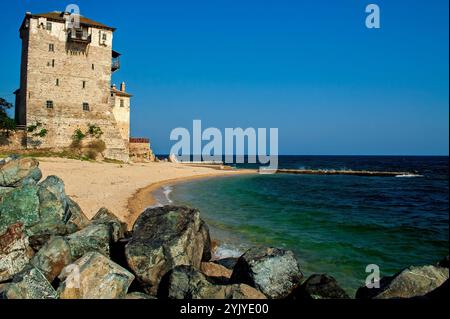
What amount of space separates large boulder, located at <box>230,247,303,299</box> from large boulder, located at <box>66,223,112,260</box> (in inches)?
135

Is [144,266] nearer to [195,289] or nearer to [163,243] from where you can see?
[163,243]

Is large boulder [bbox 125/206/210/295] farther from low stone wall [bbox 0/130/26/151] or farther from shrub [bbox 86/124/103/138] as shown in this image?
shrub [bbox 86/124/103/138]

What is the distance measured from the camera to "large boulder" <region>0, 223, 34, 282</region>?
7.99 meters

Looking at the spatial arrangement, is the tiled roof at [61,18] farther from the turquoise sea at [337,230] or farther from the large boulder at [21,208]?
the large boulder at [21,208]

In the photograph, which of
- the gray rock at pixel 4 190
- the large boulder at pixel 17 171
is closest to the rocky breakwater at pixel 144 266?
the gray rock at pixel 4 190

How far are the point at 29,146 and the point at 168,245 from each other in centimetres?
3641

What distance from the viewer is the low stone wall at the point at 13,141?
3691 cm

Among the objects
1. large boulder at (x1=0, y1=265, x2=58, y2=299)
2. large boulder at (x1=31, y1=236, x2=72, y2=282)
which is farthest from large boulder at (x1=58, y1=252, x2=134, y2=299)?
large boulder at (x1=31, y1=236, x2=72, y2=282)

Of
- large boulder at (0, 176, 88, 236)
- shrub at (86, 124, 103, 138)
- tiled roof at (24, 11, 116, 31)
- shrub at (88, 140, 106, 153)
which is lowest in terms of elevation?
large boulder at (0, 176, 88, 236)

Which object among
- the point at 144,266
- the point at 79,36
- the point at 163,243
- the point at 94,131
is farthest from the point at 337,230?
the point at 79,36

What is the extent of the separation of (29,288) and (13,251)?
2.69m

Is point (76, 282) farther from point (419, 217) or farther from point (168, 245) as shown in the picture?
point (419, 217)

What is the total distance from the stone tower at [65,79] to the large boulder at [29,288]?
36699 millimetres

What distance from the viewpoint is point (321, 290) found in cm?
706
